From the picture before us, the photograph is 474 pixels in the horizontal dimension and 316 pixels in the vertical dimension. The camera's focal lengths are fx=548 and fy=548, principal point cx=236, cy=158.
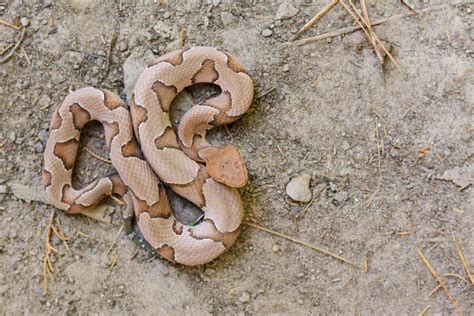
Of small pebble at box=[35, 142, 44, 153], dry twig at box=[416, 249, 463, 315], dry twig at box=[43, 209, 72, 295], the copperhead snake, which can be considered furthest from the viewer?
small pebble at box=[35, 142, 44, 153]

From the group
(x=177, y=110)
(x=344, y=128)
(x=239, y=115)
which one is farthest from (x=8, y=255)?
(x=344, y=128)

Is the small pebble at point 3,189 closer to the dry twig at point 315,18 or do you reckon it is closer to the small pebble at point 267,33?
the small pebble at point 267,33

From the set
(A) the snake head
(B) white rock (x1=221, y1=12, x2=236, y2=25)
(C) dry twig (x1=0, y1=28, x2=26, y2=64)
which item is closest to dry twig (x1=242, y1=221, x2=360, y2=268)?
(A) the snake head

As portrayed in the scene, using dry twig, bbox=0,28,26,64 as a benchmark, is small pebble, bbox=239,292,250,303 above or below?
below

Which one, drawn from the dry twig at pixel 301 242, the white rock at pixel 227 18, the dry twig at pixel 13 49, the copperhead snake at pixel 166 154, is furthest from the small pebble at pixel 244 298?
the dry twig at pixel 13 49

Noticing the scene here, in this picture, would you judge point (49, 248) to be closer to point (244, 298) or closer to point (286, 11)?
point (244, 298)

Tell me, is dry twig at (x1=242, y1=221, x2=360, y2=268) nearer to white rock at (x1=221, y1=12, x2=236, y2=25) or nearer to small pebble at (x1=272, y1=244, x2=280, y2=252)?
small pebble at (x1=272, y1=244, x2=280, y2=252)
